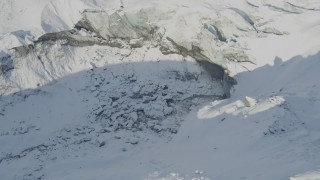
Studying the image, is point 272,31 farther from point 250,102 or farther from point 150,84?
point 150,84

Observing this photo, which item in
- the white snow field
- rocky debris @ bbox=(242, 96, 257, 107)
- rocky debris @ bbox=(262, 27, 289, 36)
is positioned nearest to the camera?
the white snow field

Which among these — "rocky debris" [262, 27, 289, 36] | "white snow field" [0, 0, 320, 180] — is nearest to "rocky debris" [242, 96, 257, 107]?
"white snow field" [0, 0, 320, 180]

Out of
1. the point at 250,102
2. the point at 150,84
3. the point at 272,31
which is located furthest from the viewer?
the point at 272,31

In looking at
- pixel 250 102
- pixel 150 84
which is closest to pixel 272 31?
pixel 250 102

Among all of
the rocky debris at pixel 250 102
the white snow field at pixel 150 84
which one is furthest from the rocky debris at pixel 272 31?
the rocky debris at pixel 250 102

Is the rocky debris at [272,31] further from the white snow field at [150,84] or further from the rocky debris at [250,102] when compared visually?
the rocky debris at [250,102]

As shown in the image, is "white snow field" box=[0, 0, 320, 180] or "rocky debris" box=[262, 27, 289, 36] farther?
"rocky debris" box=[262, 27, 289, 36]

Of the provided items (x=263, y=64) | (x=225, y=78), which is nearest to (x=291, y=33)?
(x=263, y=64)

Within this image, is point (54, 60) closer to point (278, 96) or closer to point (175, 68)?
point (175, 68)

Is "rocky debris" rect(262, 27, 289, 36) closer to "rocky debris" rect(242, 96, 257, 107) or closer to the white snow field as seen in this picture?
the white snow field
